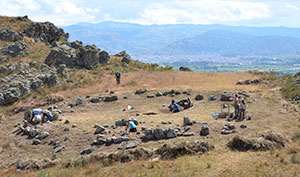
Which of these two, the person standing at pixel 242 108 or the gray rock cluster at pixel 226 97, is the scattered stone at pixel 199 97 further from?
the person standing at pixel 242 108

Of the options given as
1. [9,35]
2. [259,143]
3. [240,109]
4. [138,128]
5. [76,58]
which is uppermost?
[9,35]

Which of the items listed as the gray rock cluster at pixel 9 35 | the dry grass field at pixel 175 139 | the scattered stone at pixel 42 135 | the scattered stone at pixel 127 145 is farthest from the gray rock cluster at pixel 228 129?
the gray rock cluster at pixel 9 35

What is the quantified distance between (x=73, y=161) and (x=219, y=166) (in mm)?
7583

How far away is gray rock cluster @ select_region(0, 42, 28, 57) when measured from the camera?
4116 cm

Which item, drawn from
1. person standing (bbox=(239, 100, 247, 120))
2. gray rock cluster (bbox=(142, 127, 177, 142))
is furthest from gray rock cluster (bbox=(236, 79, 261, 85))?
gray rock cluster (bbox=(142, 127, 177, 142))

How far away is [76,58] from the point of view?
45.8 m

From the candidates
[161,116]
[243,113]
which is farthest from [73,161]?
[243,113]

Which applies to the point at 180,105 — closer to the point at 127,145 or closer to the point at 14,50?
the point at 127,145

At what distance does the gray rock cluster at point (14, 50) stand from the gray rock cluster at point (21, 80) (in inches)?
255

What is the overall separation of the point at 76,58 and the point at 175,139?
35.6m

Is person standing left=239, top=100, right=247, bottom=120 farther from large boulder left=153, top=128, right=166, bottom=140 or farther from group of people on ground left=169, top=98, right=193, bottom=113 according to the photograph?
large boulder left=153, top=128, right=166, bottom=140

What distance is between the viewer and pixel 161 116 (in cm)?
2116

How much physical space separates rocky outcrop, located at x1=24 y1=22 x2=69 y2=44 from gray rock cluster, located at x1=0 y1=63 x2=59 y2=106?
20.7 metres

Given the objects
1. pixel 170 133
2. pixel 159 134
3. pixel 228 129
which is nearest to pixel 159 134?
pixel 159 134
